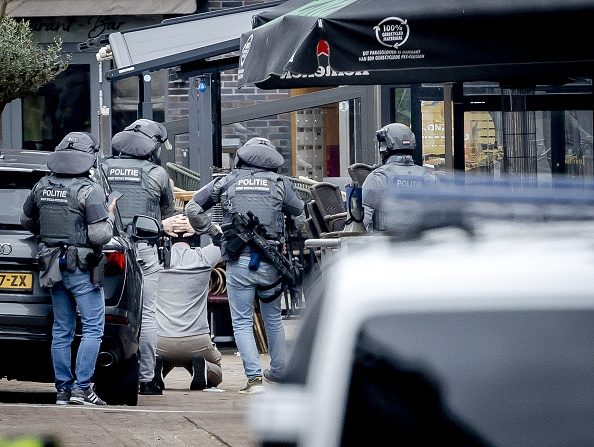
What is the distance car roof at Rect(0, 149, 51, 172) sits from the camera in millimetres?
8602

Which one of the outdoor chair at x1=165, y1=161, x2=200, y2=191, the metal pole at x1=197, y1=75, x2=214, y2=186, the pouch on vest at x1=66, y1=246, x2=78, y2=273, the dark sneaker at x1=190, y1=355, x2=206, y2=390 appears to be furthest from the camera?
the outdoor chair at x1=165, y1=161, x2=200, y2=191

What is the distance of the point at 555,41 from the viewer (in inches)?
304

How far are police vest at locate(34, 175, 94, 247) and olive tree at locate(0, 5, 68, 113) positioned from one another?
7208 millimetres

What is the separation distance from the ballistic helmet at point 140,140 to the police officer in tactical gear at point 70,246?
4.23 feet

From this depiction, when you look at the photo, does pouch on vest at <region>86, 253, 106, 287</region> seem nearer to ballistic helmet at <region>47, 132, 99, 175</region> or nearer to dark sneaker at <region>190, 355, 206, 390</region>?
ballistic helmet at <region>47, 132, 99, 175</region>

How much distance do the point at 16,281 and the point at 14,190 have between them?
2.14ft

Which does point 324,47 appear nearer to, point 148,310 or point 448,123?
point 148,310

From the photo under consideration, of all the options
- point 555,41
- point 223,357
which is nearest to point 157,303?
point 223,357

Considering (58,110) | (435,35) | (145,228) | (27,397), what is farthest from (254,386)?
(58,110)

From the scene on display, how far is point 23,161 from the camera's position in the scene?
28.8ft

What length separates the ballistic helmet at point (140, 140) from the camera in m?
9.66

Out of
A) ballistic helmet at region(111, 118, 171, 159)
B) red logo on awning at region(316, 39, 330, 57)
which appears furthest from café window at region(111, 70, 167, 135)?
red logo on awning at region(316, 39, 330, 57)

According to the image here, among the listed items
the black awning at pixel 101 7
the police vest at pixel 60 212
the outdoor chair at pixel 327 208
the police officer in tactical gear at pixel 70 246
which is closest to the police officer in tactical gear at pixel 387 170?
the police officer in tactical gear at pixel 70 246

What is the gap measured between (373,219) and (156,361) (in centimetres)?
196
